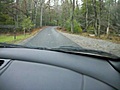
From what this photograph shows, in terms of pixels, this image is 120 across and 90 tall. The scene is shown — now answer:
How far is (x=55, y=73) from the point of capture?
5.03 feet

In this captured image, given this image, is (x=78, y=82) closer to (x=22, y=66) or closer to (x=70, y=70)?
(x=70, y=70)

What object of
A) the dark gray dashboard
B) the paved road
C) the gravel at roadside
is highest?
the dark gray dashboard

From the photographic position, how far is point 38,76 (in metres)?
Result: 1.52

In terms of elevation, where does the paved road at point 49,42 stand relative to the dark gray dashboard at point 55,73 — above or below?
below

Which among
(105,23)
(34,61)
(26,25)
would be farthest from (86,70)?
(105,23)

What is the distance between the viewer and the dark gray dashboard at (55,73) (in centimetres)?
145

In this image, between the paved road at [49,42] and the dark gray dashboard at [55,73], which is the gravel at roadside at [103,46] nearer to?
the paved road at [49,42]

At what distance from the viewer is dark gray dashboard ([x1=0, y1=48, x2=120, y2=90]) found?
1451 mm

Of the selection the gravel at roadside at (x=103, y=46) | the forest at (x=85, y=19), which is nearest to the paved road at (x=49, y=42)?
the gravel at roadside at (x=103, y=46)

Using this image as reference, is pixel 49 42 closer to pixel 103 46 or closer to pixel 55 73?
pixel 103 46

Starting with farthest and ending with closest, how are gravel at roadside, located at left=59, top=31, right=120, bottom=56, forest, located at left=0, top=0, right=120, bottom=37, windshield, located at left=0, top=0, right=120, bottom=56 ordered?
forest, located at left=0, top=0, right=120, bottom=37 → windshield, located at left=0, top=0, right=120, bottom=56 → gravel at roadside, located at left=59, top=31, right=120, bottom=56

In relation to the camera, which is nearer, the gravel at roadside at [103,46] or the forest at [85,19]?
the gravel at roadside at [103,46]

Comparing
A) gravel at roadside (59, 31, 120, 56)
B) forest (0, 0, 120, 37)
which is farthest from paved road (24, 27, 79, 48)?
forest (0, 0, 120, 37)

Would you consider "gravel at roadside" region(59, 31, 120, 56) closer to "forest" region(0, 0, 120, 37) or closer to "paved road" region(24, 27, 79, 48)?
"paved road" region(24, 27, 79, 48)
